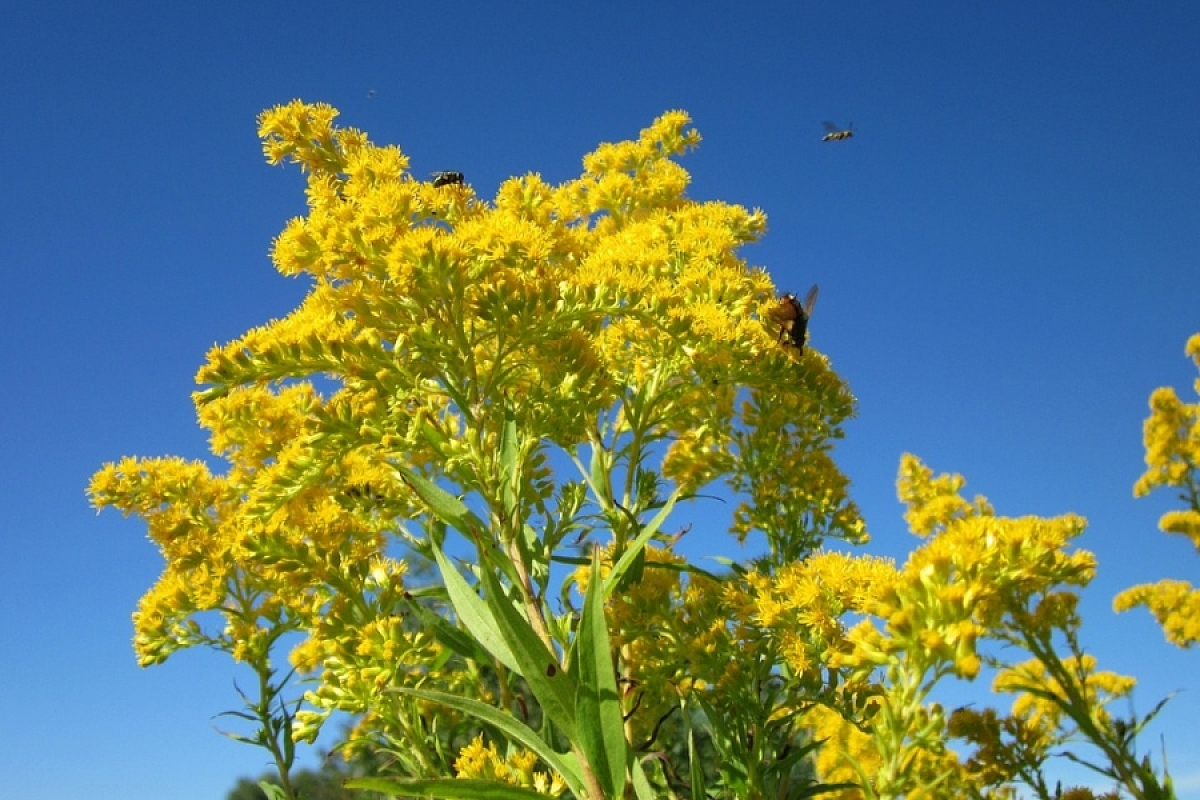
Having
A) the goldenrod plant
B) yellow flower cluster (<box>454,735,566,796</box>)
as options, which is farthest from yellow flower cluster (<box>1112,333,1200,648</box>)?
yellow flower cluster (<box>454,735,566,796</box>)

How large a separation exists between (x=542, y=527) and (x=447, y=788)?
997 mm

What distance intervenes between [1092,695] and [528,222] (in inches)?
128

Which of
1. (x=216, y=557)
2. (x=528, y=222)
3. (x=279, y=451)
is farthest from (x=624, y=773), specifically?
(x=216, y=557)

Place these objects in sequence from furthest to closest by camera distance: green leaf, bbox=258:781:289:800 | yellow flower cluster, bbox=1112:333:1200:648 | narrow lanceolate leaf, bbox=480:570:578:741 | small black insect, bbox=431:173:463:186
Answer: yellow flower cluster, bbox=1112:333:1200:648
small black insect, bbox=431:173:463:186
green leaf, bbox=258:781:289:800
narrow lanceolate leaf, bbox=480:570:578:741

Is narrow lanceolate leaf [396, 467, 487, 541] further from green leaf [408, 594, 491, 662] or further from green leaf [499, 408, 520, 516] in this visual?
green leaf [408, 594, 491, 662]

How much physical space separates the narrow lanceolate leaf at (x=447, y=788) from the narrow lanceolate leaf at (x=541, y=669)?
15 cm

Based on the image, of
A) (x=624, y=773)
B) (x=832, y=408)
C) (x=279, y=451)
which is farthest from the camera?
(x=832, y=408)

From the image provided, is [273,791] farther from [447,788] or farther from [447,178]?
[447,178]

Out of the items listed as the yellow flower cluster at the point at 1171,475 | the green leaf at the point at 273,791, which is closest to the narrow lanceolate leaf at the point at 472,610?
the green leaf at the point at 273,791

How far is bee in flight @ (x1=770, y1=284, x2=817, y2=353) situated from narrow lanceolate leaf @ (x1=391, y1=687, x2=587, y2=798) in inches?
69.3

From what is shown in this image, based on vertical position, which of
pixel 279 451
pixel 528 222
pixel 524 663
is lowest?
pixel 524 663

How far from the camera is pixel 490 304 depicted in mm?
2354

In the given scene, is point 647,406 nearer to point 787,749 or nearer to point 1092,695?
point 787,749

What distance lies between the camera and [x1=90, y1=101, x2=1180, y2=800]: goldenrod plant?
182 cm
